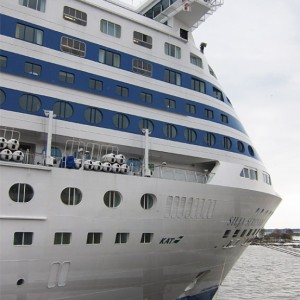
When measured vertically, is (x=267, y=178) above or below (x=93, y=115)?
below

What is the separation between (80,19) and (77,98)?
3461 mm

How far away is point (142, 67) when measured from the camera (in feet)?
55.5

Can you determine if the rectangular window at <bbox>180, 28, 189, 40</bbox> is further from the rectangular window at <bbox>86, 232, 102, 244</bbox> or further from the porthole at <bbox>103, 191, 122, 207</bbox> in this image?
the rectangular window at <bbox>86, 232, 102, 244</bbox>

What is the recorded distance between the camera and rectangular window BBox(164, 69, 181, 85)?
17.6m

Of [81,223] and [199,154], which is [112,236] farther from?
[199,154]

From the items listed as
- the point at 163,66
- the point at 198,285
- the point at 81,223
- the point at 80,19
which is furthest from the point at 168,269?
the point at 80,19

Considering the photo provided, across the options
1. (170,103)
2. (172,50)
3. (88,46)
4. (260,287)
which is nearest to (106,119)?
(88,46)

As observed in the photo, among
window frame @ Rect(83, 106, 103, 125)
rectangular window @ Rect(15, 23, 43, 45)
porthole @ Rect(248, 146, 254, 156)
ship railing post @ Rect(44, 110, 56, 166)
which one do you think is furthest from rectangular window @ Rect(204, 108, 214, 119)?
rectangular window @ Rect(15, 23, 43, 45)

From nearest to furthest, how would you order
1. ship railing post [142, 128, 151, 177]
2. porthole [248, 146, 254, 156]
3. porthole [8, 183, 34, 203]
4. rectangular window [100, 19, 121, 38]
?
porthole [8, 183, 34, 203] → ship railing post [142, 128, 151, 177] → rectangular window [100, 19, 121, 38] → porthole [248, 146, 254, 156]

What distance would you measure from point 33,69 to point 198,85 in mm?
7978

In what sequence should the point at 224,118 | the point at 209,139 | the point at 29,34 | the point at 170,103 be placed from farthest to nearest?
the point at 224,118 < the point at 209,139 < the point at 170,103 < the point at 29,34

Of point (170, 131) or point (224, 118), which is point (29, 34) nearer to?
point (170, 131)

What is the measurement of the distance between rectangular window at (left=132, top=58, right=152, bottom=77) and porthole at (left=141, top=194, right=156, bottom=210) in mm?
5496

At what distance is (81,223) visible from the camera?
1282 centimetres
